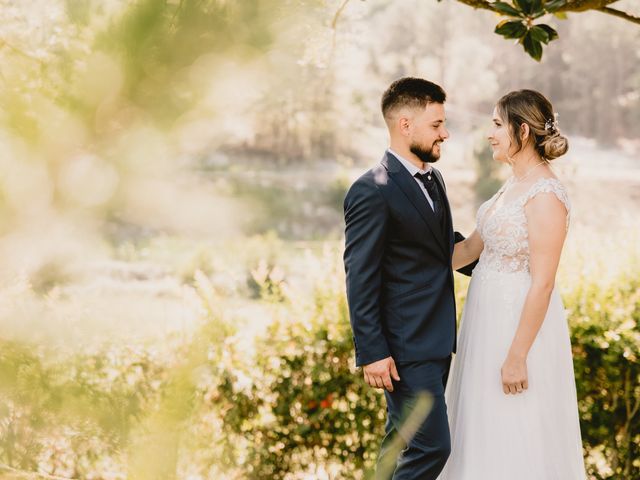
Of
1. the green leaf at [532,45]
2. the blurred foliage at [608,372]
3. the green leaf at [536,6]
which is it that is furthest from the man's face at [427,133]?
the blurred foliage at [608,372]

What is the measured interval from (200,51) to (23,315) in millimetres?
388

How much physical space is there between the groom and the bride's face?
11.3 inches

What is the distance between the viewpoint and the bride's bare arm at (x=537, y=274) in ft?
8.21

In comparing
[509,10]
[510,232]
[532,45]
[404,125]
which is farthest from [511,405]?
[509,10]

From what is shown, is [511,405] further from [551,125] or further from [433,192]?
[551,125]

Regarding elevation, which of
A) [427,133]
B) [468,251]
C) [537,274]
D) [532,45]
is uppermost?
[532,45]

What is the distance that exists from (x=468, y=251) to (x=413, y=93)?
2.60 ft

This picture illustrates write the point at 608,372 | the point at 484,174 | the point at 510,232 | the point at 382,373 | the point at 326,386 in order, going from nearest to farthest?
1. the point at 382,373
2. the point at 510,232
3. the point at 608,372
4. the point at 326,386
5. the point at 484,174

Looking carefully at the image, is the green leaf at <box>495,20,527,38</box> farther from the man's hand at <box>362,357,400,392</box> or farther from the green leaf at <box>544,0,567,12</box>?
the man's hand at <box>362,357,400,392</box>

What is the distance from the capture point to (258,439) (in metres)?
3.36

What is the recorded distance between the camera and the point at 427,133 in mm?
2572

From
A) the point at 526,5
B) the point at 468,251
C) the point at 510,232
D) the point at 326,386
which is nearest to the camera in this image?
the point at 526,5

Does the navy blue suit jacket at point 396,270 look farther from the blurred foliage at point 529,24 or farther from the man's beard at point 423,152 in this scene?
the blurred foliage at point 529,24

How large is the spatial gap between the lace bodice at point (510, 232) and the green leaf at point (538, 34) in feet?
2.14
